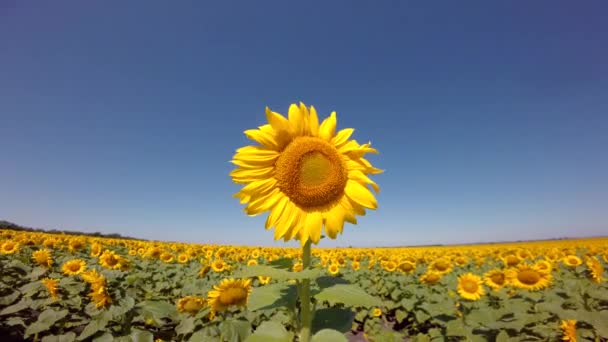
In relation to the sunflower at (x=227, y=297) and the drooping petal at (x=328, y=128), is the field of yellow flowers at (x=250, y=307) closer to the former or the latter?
the sunflower at (x=227, y=297)

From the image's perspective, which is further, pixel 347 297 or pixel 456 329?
pixel 456 329

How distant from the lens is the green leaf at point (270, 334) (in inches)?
71.2

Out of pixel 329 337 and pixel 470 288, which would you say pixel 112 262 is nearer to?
pixel 329 337

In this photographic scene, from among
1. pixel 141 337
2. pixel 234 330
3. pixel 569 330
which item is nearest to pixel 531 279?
pixel 569 330

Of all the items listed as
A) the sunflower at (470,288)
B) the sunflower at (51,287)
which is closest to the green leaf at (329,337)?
the sunflower at (51,287)

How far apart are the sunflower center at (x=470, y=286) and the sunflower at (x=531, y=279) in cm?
67

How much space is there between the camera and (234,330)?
334 cm

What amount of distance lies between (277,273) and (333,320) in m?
0.67

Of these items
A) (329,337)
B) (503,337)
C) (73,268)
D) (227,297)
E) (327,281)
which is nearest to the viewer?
(329,337)

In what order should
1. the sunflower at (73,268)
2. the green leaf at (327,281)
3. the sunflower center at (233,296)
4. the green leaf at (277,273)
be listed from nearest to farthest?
the green leaf at (277,273) < the green leaf at (327,281) < the sunflower center at (233,296) < the sunflower at (73,268)

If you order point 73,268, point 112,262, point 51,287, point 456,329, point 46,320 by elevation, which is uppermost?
point 112,262

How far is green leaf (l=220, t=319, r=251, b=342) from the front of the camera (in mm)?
3277

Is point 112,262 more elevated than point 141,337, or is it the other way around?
point 112,262

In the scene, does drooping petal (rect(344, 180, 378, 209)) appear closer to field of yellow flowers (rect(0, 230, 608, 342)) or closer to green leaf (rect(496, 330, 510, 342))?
field of yellow flowers (rect(0, 230, 608, 342))
